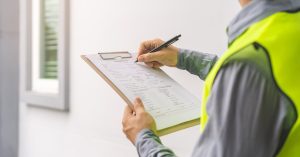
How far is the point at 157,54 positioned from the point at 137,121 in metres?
0.31

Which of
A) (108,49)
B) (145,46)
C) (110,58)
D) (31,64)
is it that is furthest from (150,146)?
(31,64)

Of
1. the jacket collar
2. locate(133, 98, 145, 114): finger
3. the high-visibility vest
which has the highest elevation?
the jacket collar

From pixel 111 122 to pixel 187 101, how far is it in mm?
818

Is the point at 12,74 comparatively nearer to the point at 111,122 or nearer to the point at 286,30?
the point at 111,122

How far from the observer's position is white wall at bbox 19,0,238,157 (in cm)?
128

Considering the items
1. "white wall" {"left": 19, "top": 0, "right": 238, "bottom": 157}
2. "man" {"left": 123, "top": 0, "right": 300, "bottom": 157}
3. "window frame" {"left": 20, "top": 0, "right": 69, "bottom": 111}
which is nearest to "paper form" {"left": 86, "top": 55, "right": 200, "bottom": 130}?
"man" {"left": 123, "top": 0, "right": 300, "bottom": 157}

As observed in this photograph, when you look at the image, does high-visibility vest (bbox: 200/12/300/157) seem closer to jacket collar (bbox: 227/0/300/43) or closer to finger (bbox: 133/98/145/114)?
jacket collar (bbox: 227/0/300/43)

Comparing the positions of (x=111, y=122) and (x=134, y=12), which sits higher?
(x=134, y=12)

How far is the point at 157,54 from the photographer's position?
3.30ft

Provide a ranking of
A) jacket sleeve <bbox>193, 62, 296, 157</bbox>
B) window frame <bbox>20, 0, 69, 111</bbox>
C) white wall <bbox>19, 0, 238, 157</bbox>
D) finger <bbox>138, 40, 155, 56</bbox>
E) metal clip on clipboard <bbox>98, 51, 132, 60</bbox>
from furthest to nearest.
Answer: window frame <bbox>20, 0, 69, 111</bbox> < white wall <bbox>19, 0, 238, 157</bbox> < finger <bbox>138, 40, 155, 56</bbox> < metal clip on clipboard <bbox>98, 51, 132, 60</bbox> < jacket sleeve <bbox>193, 62, 296, 157</bbox>

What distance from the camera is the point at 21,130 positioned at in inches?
86.4

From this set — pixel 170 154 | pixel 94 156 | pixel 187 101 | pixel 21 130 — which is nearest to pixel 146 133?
pixel 170 154

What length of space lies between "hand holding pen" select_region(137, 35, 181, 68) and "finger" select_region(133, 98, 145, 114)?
24 centimetres

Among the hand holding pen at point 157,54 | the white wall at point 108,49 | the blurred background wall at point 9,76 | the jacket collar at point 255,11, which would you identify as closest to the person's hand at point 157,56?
the hand holding pen at point 157,54
